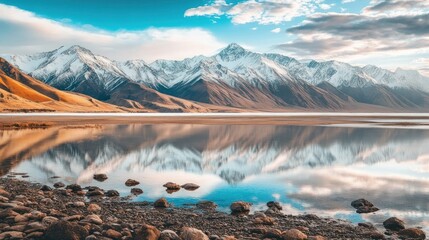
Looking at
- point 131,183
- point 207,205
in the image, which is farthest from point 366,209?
point 131,183

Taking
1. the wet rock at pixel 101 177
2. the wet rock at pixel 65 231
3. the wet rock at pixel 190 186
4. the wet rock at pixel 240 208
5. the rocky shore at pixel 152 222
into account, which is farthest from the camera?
the wet rock at pixel 101 177

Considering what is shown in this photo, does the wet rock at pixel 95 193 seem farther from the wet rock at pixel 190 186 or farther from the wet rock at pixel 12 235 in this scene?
the wet rock at pixel 12 235

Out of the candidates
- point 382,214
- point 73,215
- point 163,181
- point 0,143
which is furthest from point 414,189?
point 0,143

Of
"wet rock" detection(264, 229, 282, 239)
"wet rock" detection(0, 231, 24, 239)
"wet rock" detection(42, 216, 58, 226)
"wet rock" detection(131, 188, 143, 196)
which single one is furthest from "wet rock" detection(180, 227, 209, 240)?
"wet rock" detection(131, 188, 143, 196)

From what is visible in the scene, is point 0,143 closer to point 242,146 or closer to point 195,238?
point 242,146

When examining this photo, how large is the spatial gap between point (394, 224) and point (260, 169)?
20.9 metres

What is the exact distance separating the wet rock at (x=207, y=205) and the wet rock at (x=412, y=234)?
1078 cm

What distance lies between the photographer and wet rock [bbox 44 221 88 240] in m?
17.8

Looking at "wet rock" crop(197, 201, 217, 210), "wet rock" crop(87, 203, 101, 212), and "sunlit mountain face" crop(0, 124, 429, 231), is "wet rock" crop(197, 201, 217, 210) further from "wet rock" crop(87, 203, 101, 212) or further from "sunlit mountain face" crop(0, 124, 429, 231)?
"wet rock" crop(87, 203, 101, 212)

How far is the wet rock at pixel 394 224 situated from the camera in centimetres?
2181

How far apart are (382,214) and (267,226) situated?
7907 mm

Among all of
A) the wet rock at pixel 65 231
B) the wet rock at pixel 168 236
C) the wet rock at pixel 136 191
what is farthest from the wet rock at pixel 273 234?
the wet rock at pixel 136 191

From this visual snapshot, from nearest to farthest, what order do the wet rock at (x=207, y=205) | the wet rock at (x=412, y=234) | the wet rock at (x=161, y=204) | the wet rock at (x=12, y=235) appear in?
the wet rock at (x=12, y=235), the wet rock at (x=412, y=234), the wet rock at (x=161, y=204), the wet rock at (x=207, y=205)

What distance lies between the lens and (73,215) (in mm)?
21844
